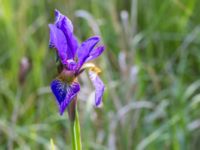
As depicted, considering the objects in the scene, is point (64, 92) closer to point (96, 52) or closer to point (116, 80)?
point (96, 52)

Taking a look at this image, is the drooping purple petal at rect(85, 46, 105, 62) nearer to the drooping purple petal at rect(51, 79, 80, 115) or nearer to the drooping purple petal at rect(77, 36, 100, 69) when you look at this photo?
the drooping purple petal at rect(77, 36, 100, 69)

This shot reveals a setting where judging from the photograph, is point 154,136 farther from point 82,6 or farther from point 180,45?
point 82,6

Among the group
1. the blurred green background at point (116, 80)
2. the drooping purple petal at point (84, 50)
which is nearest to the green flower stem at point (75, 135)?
the drooping purple petal at point (84, 50)

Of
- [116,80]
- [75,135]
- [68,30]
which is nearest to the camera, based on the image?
[75,135]

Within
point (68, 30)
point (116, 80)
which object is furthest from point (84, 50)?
point (116, 80)

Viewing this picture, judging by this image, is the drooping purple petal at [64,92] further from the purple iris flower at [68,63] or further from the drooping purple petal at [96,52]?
the drooping purple petal at [96,52]

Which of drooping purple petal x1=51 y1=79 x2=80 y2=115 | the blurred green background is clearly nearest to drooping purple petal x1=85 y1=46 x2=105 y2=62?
drooping purple petal x1=51 y1=79 x2=80 y2=115
